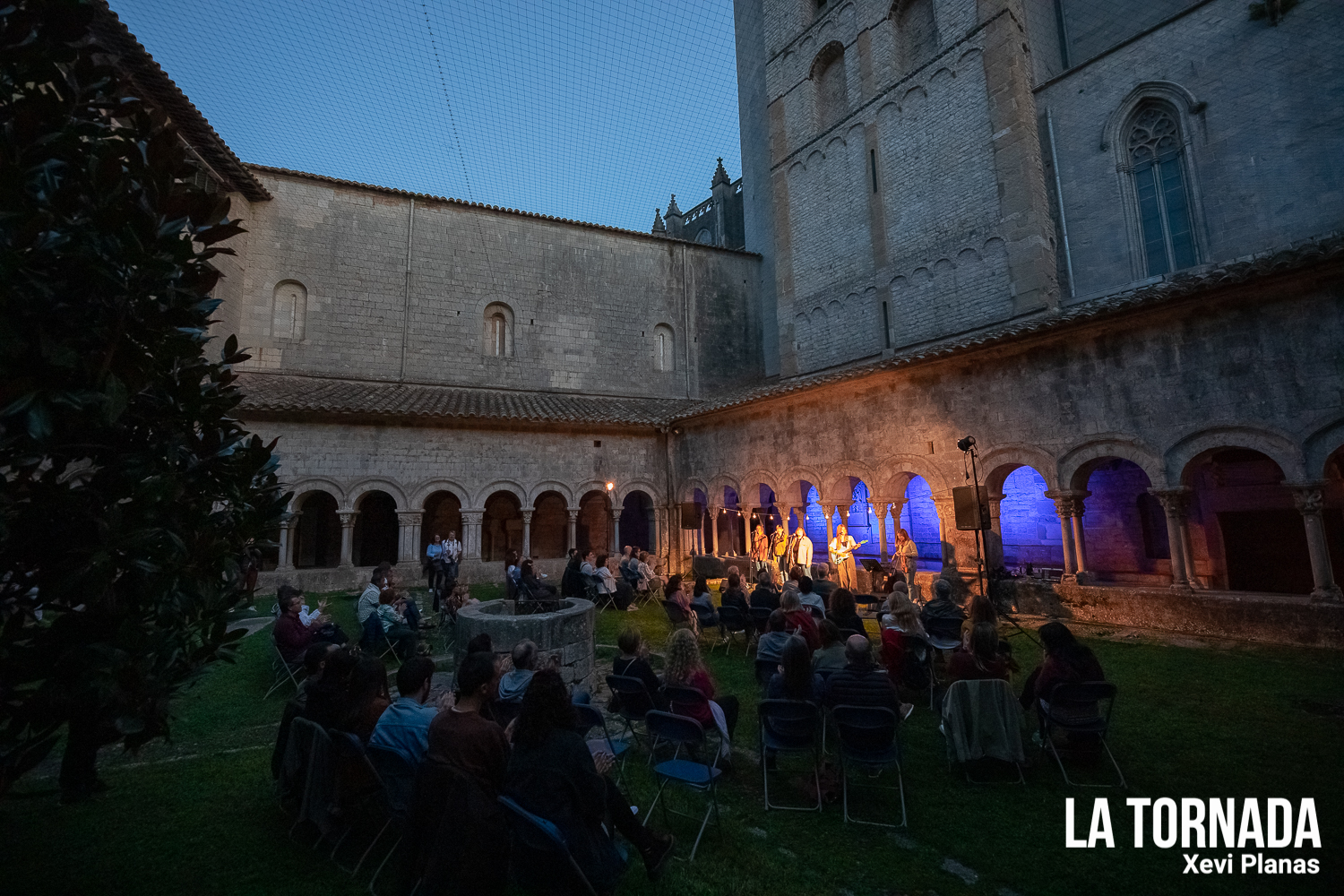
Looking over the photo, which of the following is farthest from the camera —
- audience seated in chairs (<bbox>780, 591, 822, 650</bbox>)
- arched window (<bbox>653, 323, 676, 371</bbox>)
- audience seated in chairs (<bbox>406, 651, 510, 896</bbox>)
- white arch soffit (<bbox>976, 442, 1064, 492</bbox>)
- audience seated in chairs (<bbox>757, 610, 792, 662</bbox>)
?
arched window (<bbox>653, 323, 676, 371</bbox>)

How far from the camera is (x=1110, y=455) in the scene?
927cm

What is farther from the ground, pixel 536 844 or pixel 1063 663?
pixel 1063 663

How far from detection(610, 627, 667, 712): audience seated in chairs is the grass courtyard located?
64cm

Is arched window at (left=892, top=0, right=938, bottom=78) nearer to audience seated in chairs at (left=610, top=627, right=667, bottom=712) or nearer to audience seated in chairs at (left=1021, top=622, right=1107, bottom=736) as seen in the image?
audience seated in chairs at (left=1021, top=622, right=1107, bottom=736)

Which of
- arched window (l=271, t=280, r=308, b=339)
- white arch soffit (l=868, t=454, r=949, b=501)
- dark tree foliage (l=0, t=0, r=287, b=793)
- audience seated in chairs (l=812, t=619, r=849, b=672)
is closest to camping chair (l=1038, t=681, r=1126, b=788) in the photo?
audience seated in chairs (l=812, t=619, r=849, b=672)

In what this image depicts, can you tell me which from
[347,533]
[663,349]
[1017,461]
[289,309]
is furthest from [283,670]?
[663,349]

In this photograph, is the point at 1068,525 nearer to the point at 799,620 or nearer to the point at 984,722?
the point at 799,620

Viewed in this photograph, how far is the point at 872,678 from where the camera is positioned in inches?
165

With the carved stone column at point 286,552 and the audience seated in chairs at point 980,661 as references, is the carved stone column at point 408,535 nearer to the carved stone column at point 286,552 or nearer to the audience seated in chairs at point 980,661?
the carved stone column at point 286,552

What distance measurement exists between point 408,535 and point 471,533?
153 cm

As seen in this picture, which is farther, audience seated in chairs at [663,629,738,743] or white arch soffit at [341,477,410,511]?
white arch soffit at [341,477,410,511]

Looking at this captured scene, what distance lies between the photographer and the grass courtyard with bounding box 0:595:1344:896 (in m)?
3.21

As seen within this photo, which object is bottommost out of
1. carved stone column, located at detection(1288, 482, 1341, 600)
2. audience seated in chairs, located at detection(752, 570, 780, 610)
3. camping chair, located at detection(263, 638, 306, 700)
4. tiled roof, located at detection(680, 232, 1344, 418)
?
camping chair, located at detection(263, 638, 306, 700)

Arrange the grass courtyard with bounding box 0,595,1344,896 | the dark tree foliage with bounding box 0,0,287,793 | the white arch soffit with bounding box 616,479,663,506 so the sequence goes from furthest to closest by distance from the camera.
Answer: the white arch soffit with bounding box 616,479,663,506 < the grass courtyard with bounding box 0,595,1344,896 < the dark tree foliage with bounding box 0,0,287,793
